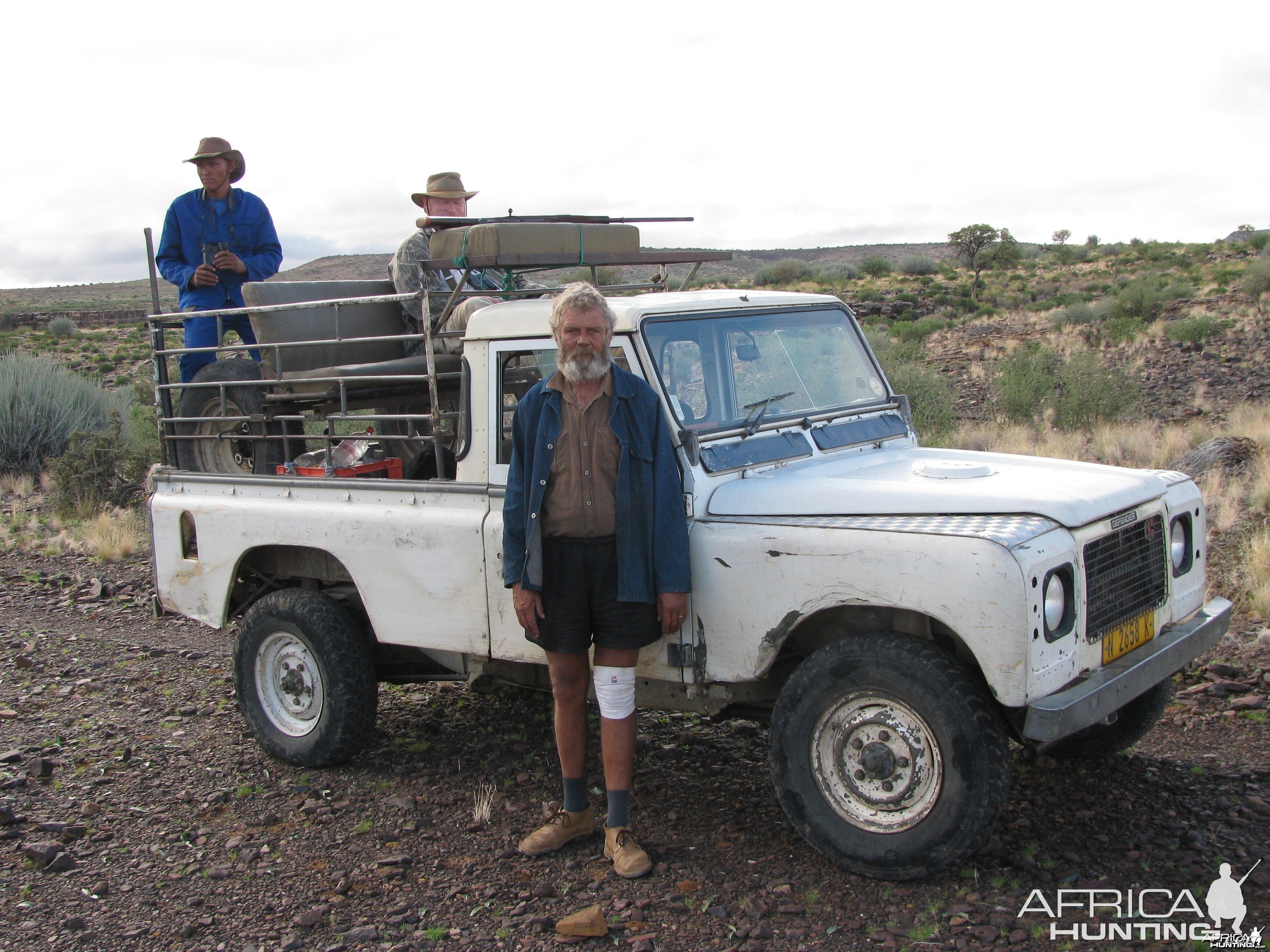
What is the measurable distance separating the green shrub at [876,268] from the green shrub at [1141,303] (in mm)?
16362

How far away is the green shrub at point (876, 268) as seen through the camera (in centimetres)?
4219

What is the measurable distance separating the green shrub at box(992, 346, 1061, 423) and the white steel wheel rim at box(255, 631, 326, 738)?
12.0m

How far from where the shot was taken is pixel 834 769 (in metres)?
3.68

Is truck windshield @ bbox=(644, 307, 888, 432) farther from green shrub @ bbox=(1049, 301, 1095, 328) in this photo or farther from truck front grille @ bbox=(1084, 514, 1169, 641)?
green shrub @ bbox=(1049, 301, 1095, 328)

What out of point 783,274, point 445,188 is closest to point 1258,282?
point 783,274

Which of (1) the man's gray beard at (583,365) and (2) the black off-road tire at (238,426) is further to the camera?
(2) the black off-road tire at (238,426)

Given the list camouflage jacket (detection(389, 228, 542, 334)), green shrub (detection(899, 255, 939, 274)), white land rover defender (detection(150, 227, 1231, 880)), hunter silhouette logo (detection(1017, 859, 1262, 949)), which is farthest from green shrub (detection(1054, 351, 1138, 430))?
green shrub (detection(899, 255, 939, 274))

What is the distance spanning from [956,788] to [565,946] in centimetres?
134

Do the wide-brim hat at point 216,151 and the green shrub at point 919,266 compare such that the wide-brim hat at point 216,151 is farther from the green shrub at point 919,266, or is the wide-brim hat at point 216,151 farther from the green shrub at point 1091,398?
the green shrub at point 919,266

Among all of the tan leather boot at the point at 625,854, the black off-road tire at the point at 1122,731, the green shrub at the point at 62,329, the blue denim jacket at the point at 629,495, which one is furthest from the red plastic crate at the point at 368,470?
the green shrub at the point at 62,329

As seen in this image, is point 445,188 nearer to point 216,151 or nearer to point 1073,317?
point 216,151

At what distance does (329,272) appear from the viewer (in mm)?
50344

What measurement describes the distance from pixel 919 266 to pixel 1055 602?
41.6 meters

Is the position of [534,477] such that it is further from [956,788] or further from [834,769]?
[956,788]
